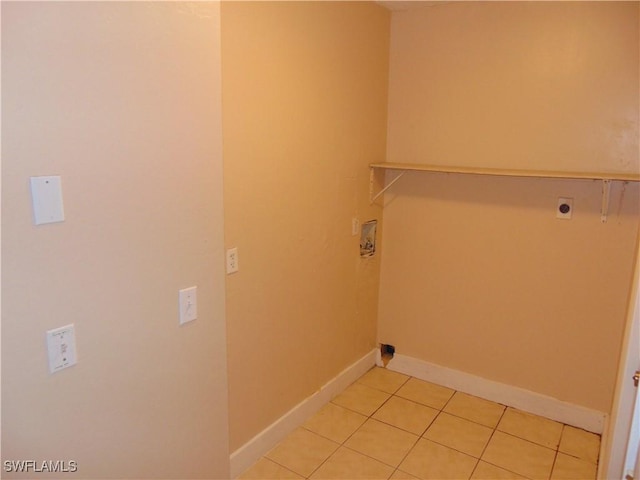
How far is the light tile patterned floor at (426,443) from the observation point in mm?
2416

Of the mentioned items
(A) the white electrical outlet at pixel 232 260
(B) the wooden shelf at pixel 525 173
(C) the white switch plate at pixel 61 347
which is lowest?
(C) the white switch plate at pixel 61 347

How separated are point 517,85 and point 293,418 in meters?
2.33

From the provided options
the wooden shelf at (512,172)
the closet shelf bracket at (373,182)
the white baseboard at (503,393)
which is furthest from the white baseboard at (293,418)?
the wooden shelf at (512,172)

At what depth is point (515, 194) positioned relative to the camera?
2.84 meters

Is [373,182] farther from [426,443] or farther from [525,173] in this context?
[426,443]

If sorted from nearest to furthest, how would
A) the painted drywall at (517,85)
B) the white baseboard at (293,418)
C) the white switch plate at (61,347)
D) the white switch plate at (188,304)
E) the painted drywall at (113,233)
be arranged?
the painted drywall at (113,233) → the white switch plate at (61,347) → the white switch plate at (188,304) → the white baseboard at (293,418) → the painted drywall at (517,85)

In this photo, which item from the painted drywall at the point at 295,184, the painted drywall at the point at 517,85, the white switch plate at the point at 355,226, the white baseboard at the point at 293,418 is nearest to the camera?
the painted drywall at the point at 295,184

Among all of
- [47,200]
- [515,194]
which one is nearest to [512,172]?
[515,194]

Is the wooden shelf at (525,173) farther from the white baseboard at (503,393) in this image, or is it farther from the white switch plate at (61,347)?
the white switch plate at (61,347)

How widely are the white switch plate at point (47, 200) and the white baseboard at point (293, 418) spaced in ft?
5.07

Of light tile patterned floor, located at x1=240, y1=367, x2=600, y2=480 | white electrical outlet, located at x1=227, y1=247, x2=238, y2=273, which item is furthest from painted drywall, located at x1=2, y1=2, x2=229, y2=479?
light tile patterned floor, located at x1=240, y1=367, x2=600, y2=480

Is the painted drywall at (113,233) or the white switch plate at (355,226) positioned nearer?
the painted drywall at (113,233)

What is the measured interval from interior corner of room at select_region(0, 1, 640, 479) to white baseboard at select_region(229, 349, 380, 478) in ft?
0.06

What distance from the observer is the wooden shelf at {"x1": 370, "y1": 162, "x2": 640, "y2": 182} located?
241cm
